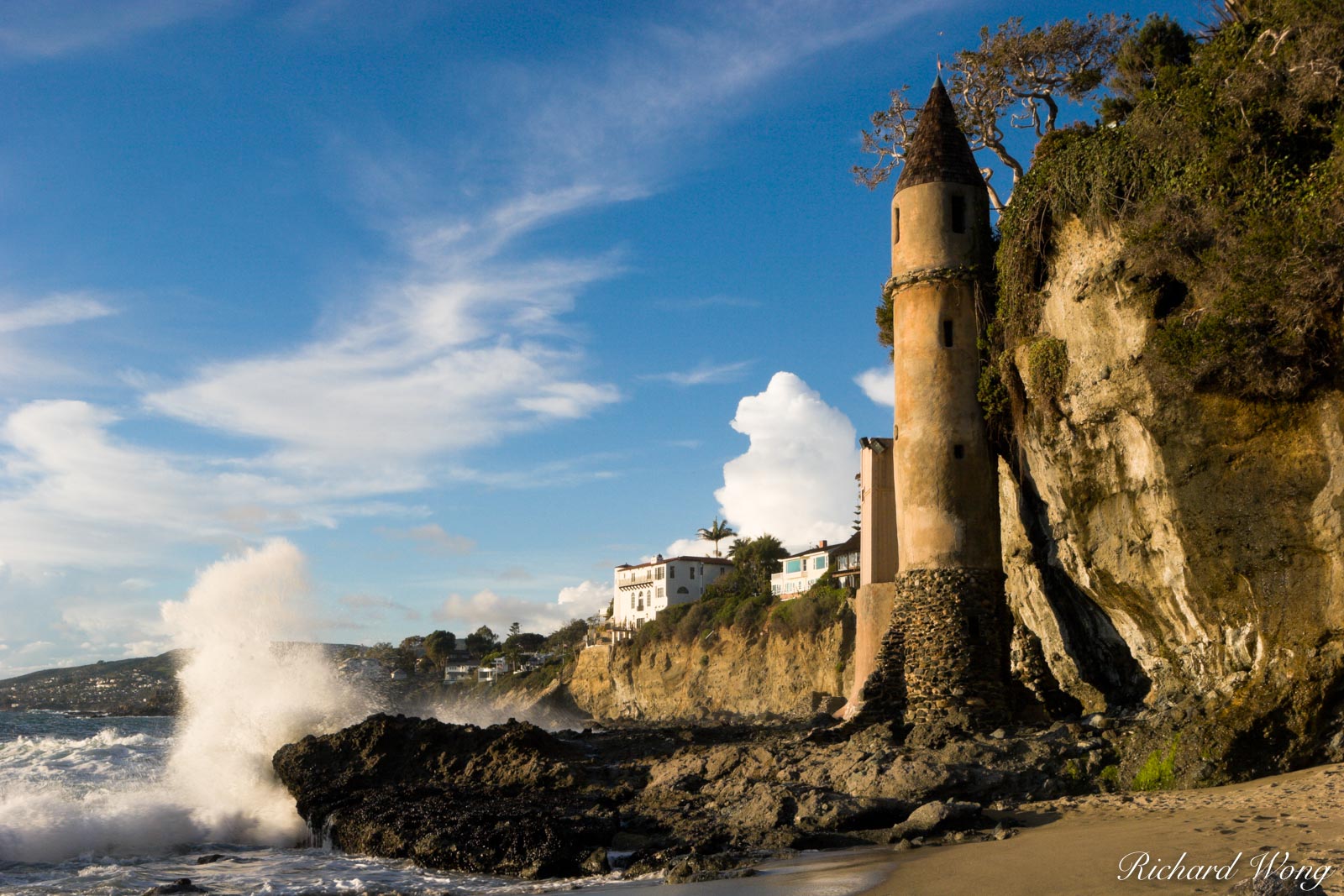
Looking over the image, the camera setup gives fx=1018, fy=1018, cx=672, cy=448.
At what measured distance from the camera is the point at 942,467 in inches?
762

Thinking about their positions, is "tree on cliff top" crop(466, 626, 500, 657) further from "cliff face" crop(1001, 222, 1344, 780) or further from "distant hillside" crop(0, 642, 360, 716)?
"cliff face" crop(1001, 222, 1344, 780)

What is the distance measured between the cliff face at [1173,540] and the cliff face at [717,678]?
88.2 ft

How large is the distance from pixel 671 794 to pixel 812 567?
48.6m

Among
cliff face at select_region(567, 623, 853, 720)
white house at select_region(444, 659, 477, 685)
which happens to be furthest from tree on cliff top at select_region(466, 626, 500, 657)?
cliff face at select_region(567, 623, 853, 720)

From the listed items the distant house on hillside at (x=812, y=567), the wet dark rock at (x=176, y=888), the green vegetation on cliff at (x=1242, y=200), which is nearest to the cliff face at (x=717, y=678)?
the distant house on hillside at (x=812, y=567)

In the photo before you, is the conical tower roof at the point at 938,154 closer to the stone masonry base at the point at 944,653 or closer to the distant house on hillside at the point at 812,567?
the stone masonry base at the point at 944,653

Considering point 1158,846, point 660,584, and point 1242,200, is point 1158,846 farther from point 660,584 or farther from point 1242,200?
point 660,584

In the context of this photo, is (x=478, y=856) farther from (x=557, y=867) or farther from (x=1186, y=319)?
(x=1186, y=319)

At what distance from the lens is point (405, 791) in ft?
60.0

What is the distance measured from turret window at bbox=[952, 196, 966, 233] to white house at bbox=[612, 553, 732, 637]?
57649 mm

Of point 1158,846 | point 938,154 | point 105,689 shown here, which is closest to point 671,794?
point 1158,846

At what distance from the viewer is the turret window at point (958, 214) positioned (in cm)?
2034

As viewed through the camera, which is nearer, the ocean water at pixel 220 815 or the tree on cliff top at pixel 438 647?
the ocean water at pixel 220 815

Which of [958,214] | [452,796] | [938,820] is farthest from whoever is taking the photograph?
[958,214]
